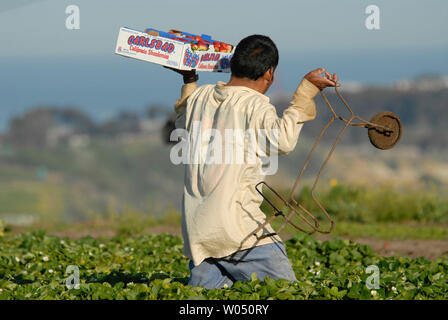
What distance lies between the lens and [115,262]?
6.77 m

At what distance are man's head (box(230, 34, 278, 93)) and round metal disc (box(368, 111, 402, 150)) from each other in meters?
0.71

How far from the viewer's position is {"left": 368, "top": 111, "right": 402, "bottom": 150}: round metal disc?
3.94 metres

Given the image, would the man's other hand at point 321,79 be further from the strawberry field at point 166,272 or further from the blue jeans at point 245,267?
the strawberry field at point 166,272

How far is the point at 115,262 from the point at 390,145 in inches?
145

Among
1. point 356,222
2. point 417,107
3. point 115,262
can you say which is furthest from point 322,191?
point 417,107

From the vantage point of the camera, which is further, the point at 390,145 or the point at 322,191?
the point at 322,191

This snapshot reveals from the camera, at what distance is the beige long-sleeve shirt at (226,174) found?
371cm

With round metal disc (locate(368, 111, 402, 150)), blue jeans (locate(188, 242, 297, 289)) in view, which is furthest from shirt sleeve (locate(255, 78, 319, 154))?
blue jeans (locate(188, 242, 297, 289))

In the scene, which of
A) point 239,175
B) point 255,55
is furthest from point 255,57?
point 239,175

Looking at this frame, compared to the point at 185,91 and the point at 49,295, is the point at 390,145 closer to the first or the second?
the point at 185,91

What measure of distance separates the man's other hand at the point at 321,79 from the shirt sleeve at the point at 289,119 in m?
0.02

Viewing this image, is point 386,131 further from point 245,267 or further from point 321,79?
point 245,267

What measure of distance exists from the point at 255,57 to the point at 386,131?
89cm
